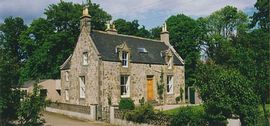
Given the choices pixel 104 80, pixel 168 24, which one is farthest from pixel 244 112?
pixel 168 24

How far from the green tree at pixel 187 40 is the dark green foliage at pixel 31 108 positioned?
38293 millimetres

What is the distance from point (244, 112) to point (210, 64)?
344 cm

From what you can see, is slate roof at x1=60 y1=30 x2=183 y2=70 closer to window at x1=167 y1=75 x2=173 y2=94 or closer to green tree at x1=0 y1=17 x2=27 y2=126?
window at x1=167 y1=75 x2=173 y2=94

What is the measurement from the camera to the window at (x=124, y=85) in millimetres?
35688

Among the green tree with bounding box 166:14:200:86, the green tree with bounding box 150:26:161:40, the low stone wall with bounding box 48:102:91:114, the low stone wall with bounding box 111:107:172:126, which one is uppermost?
the green tree with bounding box 150:26:161:40

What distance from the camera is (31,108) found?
60.4ft

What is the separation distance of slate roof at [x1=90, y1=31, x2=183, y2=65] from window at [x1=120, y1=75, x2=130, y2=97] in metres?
1.81

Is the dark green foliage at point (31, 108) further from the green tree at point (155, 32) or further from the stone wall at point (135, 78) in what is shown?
the green tree at point (155, 32)

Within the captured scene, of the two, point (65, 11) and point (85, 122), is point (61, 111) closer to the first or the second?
point (85, 122)

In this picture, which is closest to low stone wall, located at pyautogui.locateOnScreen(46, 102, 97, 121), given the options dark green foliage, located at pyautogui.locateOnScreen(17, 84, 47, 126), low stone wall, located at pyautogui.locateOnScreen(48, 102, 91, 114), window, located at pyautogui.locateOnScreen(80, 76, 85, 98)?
low stone wall, located at pyautogui.locateOnScreen(48, 102, 91, 114)

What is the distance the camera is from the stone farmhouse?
33.9m

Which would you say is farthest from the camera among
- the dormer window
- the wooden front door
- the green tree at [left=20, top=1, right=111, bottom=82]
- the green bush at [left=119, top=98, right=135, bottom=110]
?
the green tree at [left=20, top=1, right=111, bottom=82]

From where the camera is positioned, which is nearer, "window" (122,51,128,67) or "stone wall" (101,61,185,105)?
"stone wall" (101,61,185,105)

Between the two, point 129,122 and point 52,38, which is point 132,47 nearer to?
point 129,122
